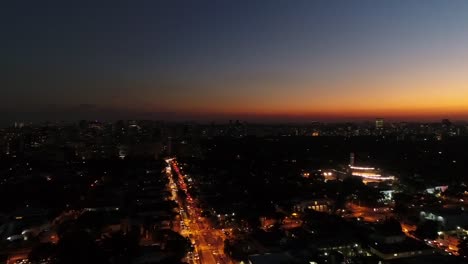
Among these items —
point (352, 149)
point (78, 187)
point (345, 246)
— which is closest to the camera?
point (345, 246)

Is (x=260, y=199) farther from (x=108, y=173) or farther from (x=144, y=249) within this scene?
(x=108, y=173)

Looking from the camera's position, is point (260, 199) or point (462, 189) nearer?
point (260, 199)

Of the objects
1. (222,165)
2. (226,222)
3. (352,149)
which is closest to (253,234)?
(226,222)

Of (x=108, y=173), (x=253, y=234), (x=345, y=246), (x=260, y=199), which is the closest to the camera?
(x=345, y=246)

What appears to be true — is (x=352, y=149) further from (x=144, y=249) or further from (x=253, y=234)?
(x=144, y=249)

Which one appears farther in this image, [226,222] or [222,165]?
[222,165]

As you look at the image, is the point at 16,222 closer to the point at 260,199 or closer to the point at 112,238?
the point at 112,238

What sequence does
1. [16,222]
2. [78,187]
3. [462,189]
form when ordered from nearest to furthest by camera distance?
[16,222] < [462,189] < [78,187]

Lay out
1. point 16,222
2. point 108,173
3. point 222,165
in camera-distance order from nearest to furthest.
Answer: point 16,222
point 108,173
point 222,165

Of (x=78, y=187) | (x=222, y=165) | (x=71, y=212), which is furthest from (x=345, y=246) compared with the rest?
(x=222, y=165)
